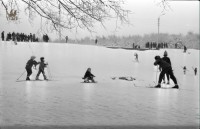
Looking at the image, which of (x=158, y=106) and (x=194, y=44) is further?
(x=194, y=44)

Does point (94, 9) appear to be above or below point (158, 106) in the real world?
above

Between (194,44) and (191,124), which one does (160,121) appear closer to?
(191,124)

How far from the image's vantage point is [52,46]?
5284 centimetres

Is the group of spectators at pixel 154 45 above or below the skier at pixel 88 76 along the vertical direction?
above

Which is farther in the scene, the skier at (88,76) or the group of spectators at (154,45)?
the group of spectators at (154,45)

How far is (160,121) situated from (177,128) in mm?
899

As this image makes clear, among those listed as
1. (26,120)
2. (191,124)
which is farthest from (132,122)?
(26,120)

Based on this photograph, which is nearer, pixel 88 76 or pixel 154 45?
pixel 88 76

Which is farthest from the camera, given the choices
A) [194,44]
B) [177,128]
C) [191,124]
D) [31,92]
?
[194,44]

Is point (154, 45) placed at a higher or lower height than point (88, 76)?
higher

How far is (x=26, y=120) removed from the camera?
10516mm

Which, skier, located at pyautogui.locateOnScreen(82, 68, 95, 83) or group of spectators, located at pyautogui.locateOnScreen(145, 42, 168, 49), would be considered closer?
skier, located at pyautogui.locateOnScreen(82, 68, 95, 83)

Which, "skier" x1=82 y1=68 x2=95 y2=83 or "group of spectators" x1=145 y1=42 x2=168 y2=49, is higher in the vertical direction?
"group of spectators" x1=145 y1=42 x2=168 y2=49

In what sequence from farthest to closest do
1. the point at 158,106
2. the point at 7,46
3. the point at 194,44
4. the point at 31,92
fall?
the point at 194,44 → the point at 7,46 → the point at 31,92 → the point at 158,106
